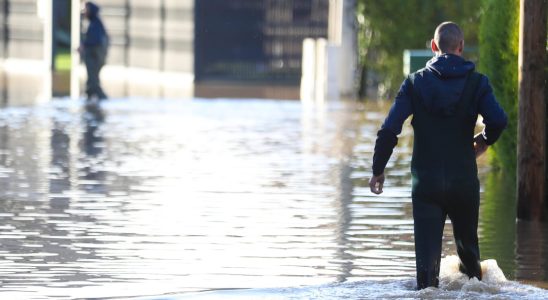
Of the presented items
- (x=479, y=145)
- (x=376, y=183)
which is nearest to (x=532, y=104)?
(x=479, y=145)

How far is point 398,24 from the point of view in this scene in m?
28.9

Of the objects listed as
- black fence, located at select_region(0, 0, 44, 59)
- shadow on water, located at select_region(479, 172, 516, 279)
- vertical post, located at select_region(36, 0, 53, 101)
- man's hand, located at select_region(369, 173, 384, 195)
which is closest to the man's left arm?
man's hand, located at select_region(369, 173, 384, 195)

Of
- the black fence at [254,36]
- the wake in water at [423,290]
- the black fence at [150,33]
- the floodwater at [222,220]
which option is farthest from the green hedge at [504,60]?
the black fence at [150,33]

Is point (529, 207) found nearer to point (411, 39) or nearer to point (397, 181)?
point (397, 181)

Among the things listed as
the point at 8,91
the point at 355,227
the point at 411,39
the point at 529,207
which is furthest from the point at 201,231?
the point at 8,91

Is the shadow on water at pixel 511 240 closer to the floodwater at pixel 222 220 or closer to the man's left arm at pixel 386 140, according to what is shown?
the floodwater at pixel 222 220

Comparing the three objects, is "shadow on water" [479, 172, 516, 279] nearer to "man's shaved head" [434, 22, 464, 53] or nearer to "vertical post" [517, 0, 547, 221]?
"vertical post" [517, 0, 547, 221]

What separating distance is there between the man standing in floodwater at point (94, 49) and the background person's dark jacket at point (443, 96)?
63.6 ft

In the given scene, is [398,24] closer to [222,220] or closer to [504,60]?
[504,60]

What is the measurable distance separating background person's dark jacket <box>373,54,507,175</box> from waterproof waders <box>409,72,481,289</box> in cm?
3

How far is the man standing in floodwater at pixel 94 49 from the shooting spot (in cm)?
2819

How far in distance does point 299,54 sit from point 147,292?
26070 mm

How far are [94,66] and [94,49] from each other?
417mm

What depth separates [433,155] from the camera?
9133mm
